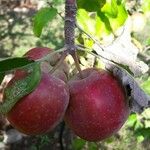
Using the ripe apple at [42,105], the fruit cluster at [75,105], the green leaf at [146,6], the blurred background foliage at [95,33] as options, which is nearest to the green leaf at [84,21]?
the blurred background foliage at [95,33]

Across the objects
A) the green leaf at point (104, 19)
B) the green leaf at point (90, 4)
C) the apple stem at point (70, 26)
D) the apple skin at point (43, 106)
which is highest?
the apple stem at point (70, 26)

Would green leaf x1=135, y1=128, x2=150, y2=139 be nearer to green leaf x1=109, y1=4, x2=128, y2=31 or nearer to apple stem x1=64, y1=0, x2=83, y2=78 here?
green leaf x1=109, y1=4, x2=128, y2=31

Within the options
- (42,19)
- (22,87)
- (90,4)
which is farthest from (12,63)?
(42,19)

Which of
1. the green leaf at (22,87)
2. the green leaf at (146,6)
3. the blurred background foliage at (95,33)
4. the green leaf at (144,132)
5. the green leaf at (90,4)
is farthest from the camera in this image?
the green leaf at (144,132)

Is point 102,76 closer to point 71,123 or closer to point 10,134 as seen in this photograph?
point 71,123

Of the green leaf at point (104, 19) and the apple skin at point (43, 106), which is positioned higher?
the apple skin at point (43, 106)

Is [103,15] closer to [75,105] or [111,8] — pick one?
[111,8]

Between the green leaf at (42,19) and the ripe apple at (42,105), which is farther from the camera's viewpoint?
the green leaf at (42,19)

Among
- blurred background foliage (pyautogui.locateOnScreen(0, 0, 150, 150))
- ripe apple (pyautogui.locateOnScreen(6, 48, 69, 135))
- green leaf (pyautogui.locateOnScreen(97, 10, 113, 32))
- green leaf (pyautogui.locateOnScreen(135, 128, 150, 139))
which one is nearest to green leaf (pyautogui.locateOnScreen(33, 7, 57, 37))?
blurred background foliage (pyautogui.locateOnScreen(0, 0, 150, 150))

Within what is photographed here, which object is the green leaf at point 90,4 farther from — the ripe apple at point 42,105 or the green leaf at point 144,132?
the green leaf at point 144,132
